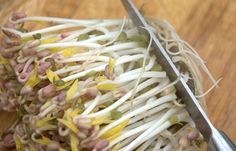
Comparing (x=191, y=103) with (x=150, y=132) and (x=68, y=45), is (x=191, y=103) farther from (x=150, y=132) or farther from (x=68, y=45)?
(x=68, y=45)

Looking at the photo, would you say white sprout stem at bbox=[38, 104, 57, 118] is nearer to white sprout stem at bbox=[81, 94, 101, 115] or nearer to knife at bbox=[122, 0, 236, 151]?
white sprout stem at bbox=[81, 94, 101, 115]

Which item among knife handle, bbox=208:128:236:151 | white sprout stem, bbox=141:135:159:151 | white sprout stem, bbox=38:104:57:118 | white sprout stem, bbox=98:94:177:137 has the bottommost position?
knife handle, bbox=208:128:236:151

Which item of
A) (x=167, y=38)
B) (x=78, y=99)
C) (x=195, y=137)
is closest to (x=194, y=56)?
(x=167, y=38)

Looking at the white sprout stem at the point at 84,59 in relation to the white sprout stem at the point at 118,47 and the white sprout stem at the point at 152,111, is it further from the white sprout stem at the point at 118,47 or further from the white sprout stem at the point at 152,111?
the white sprout stem at the point at 152,111

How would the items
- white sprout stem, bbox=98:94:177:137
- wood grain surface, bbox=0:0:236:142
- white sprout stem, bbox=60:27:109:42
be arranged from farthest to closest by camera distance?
wood grain surface, bbox=0:0:236:142, white sprout stem, bbox=60:27:109:42, white sprout stem, bbox=98:94:177:137

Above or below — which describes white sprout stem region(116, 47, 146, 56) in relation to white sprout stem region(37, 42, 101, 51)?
below

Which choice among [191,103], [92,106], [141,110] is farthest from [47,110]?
[191,103]

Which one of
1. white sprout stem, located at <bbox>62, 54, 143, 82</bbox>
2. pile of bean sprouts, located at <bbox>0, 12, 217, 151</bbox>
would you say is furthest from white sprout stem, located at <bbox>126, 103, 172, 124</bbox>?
white sprout stem, located at <bbox>62, 54, 143, 82</bbox>

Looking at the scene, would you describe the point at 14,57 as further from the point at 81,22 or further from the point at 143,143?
the point at 143,143
